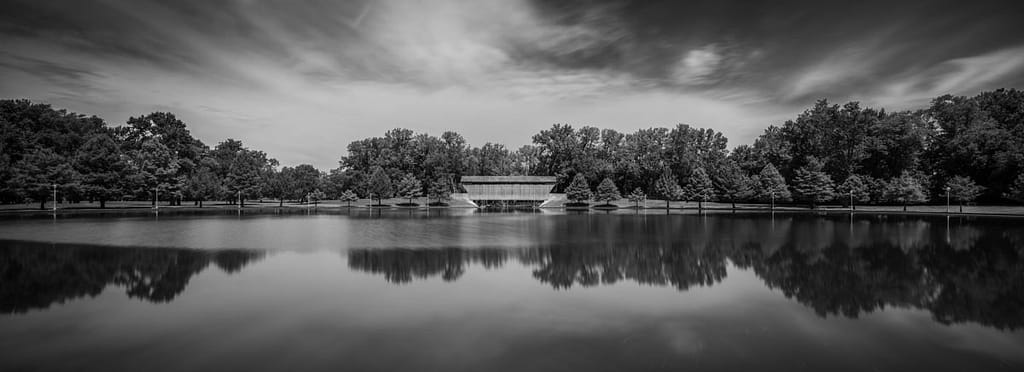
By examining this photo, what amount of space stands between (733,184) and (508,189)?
3419 cm

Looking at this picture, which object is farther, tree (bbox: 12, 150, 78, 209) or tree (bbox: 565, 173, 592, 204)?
tree (bbox: 565, 173, 592, 204)

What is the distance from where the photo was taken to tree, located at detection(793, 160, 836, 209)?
58.6m

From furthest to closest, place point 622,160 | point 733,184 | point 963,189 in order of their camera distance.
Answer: point 622,160 → point 733,184 → point 963,189

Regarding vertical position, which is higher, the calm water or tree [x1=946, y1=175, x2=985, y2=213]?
tree [x1=946, y1=175, x2=985, y2=213]

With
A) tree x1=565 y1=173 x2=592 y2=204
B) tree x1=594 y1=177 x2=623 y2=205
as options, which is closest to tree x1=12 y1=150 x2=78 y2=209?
tree x1=565 y1=173 x2=592 y2=204

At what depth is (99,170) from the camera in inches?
2277

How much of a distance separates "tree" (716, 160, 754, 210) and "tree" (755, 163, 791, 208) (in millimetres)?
1469

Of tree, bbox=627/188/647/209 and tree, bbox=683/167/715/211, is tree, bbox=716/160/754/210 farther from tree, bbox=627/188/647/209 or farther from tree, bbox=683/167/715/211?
tree, bbox=627/188/647/209

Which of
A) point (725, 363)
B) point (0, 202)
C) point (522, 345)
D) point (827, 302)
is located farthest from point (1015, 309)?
point (0, 202)

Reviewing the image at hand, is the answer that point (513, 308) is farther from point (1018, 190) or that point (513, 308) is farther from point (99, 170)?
point (99, 170)

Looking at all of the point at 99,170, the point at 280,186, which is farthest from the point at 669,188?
the point at 99,170

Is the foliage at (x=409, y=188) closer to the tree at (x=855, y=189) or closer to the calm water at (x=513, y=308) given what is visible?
the tree at (x=855, y=189)

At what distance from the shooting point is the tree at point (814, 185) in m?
58.6

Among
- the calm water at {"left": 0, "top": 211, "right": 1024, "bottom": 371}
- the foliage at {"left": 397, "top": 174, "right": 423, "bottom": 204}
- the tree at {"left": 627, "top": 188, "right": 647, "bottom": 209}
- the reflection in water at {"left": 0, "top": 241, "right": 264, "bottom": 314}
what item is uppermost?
the foliage at {"left": 397, "top": 174, "right": 423, "bottom": 204}
